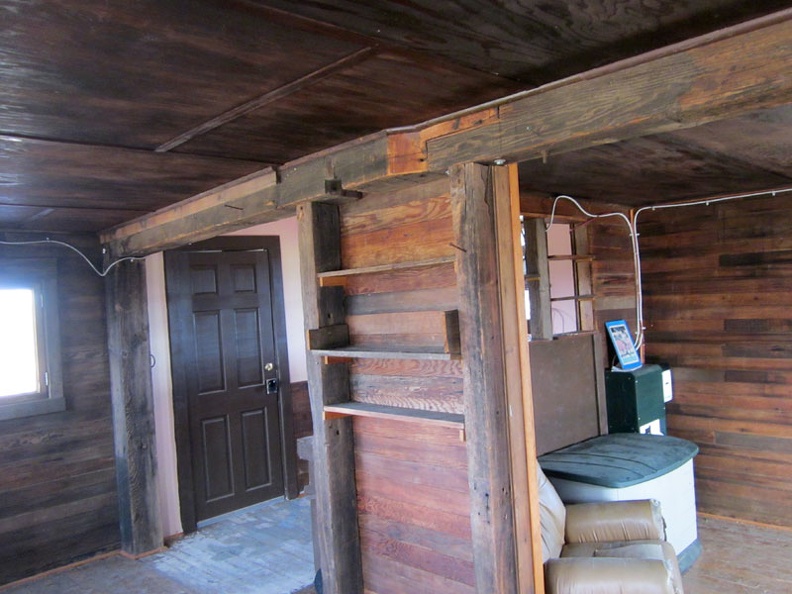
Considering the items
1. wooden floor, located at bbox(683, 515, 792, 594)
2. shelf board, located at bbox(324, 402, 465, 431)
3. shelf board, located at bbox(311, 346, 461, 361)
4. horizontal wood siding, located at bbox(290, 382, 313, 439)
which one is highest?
shelf board, located at bbox(311, 346, 461, 361)

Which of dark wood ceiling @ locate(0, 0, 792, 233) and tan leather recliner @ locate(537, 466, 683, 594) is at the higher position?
dark wood ceiling @ locate(0, 0, 792, 233)

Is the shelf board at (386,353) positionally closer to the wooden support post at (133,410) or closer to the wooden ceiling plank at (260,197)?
the wooden ceiling plank at (260,197)

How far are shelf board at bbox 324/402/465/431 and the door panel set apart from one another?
2521mm

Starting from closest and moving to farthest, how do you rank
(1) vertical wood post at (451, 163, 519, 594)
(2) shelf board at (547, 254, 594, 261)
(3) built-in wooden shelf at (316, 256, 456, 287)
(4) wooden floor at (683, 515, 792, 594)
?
(1) vertical wood post at (451, 163, 519, 594) < (3) built-in wooden shelf at (316, 256, 456, 287) < (4) wooden floor at (683, 515, 792, 594) < (2) shelf board at (547, 254, 594, 261)

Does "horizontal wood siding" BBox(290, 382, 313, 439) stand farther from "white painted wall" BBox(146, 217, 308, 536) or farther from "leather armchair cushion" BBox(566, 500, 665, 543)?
"leather armchair cushion" BBox(566, 500, 665, 543)

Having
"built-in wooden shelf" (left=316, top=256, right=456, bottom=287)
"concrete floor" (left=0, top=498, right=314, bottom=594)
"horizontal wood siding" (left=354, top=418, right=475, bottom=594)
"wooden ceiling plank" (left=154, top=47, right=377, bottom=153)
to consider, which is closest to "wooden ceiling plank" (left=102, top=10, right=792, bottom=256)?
"built-in wooden shelf" (left=316, top=256, right=456, bottom=287)

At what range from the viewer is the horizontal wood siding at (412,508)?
7.47 feet

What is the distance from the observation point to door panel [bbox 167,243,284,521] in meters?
4.73

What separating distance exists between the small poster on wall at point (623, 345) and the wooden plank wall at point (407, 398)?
2.31 m

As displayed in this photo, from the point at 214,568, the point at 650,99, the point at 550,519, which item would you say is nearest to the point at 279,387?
the point at 214,568

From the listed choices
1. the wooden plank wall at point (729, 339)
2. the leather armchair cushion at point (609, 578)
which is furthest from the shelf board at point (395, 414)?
the wooden plank wall at point (729, 339)

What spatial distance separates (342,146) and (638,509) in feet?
6.61

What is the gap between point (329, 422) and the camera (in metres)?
2.55

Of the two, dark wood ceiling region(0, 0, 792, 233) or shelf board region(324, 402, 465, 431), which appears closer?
dark wood ceiling region(0, 0, 792, 233)
